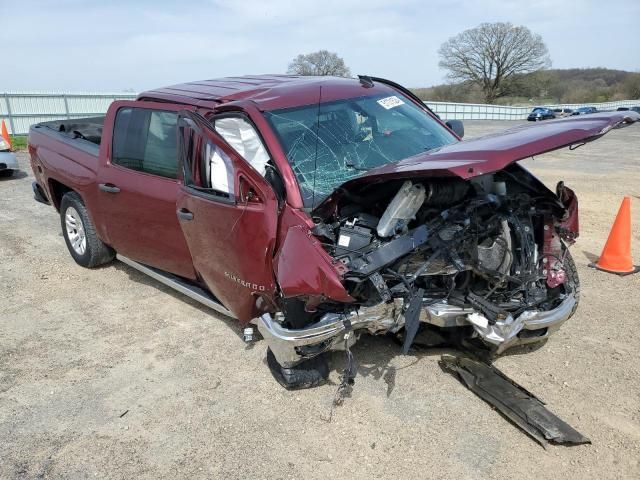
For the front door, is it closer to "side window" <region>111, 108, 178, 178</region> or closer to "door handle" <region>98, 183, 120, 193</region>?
"side window" <region>111, 108, 178, 178</region>

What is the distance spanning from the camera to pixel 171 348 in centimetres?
402

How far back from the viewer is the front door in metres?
3.17

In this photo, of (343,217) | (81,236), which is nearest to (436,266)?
(343,217)

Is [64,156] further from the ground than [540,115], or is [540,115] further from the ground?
[64,156]

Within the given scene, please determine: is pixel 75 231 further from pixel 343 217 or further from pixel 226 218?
pixel 343 217

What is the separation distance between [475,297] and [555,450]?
35.3 inches

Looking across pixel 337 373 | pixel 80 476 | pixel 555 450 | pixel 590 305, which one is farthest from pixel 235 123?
pixel 590 305

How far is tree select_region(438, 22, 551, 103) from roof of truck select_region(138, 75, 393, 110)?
64893 millimetres

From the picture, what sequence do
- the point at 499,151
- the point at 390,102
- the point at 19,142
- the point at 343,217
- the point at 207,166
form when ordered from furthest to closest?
the point at 19,142 → the point at 390,102 → the point at 207,166 → the point at 343,217 → the point at 499,151

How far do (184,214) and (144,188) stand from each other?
710 millimetres

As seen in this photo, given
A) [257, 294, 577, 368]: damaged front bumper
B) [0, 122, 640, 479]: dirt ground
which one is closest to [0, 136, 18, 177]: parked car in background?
[0, 122, 640, 479]: dirt ground

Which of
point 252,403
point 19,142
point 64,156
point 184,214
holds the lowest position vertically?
point 252,403

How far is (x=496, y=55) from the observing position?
65188mm

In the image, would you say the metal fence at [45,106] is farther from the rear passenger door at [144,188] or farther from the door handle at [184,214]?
the door handle at [184,214]
